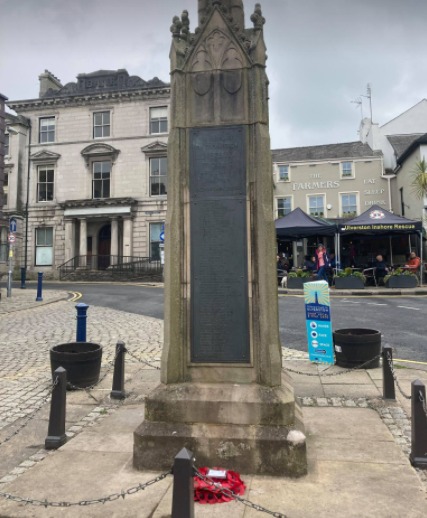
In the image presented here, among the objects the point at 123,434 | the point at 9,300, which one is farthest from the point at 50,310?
the point at 123,434

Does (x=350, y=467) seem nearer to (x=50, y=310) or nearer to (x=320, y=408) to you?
(x=320, y=408)

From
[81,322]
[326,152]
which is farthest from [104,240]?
[81,322]

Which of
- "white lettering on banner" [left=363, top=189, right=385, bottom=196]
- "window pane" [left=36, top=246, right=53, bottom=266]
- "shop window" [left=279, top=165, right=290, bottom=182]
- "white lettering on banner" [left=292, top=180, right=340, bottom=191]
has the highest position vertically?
"shop window" [left=279, top=165, right=290, bottom=182]

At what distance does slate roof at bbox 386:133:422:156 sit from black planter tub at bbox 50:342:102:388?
36.2m

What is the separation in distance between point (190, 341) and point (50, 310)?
42.1 ft

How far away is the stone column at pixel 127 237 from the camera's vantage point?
3172 centimetres

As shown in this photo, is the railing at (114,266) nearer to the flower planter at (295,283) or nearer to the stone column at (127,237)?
the stone column at (127,237)

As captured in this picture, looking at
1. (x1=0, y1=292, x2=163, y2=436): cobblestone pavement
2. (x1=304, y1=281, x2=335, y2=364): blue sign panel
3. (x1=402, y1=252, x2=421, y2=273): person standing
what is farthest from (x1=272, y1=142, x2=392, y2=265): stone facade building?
(x1=304, y1=281, x2=335, y2=364): blue sign panel

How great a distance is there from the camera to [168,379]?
392 cm

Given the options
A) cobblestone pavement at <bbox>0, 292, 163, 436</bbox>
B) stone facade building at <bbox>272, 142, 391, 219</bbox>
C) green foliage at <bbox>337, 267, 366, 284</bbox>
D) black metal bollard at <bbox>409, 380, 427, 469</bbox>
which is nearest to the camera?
black metal bollard at <bbox>409, 380, 427, 469</bbox>

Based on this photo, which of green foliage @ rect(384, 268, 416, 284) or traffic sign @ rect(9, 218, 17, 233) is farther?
green foliage @ rect(384, 268, 416, 284)

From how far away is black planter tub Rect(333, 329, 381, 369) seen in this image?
6.78 meters

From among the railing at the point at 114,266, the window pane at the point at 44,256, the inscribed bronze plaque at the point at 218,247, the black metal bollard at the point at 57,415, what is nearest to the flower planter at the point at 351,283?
the railing at the point at 114,266

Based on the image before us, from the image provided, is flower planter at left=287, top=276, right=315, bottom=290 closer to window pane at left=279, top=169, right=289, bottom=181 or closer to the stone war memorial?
the stone war memorial
